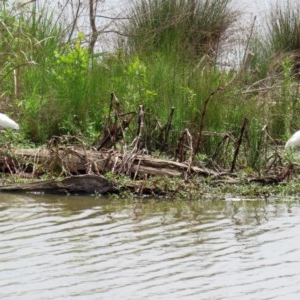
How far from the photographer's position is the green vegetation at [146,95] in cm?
907

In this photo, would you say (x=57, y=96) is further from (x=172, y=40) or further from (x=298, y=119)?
(x=172, y=40)

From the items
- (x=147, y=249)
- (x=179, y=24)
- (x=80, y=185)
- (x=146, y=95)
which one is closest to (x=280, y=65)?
(x=179, y=24)

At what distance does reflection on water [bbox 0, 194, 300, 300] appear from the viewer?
197 inches

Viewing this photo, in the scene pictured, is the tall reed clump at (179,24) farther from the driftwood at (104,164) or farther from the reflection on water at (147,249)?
the reflection on water at (147,249)

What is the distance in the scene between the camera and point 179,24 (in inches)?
555

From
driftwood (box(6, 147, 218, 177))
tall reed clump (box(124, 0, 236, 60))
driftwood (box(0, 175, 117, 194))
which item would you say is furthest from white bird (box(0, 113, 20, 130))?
tall reed clump (box(124, 0, 236, 60))

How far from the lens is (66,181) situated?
310 inches

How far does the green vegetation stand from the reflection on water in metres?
1.34

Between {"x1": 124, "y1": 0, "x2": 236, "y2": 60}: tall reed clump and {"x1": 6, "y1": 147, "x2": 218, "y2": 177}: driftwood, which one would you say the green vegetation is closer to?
{"x1": 6, "y1": 147, "x2": 218, "y2": 177}: driftwood

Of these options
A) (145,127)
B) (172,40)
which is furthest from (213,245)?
(172,40)

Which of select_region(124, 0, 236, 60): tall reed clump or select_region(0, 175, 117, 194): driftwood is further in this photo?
select_region(124, 0, 236, 60): tall reed clump

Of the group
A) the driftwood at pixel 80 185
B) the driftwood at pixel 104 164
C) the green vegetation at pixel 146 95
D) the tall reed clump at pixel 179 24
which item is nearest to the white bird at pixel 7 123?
the green vegetation at pixel 146 95

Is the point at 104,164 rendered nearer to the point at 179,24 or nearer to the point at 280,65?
the point at 280,65

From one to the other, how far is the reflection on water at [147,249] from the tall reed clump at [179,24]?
18.7ft
